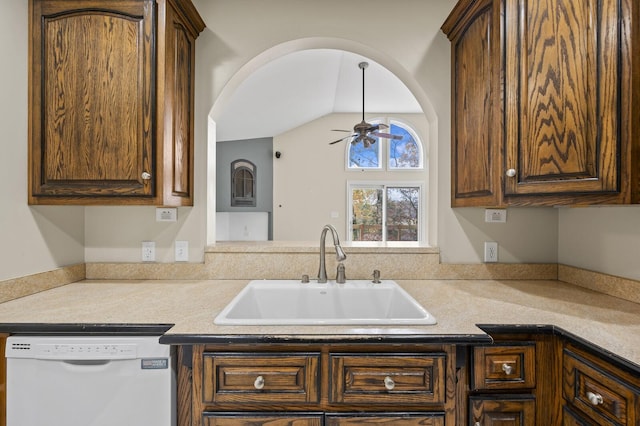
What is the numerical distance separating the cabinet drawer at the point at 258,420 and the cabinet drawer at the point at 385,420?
55 millimetres

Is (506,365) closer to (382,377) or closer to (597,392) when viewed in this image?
(597,392)

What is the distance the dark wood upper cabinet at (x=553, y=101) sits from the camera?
1.03m

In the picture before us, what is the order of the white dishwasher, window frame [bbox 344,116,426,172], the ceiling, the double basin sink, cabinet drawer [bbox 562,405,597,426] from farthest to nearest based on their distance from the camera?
window frame [bbox 344,116,426,172]
the ceiling
the double basin sink
the white dishwasher
cabinet drawer [bbox 562,405,597,426]

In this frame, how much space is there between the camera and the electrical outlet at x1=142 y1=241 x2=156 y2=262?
175 cm

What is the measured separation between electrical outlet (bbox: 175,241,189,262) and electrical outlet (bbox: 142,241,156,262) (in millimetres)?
123


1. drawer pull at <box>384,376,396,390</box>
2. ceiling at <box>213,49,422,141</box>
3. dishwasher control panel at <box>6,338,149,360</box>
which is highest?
ceiling at <box>213,49,422,141</box>

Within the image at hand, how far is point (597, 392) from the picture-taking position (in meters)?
0.93

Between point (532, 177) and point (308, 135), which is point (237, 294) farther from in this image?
point (308, 135)

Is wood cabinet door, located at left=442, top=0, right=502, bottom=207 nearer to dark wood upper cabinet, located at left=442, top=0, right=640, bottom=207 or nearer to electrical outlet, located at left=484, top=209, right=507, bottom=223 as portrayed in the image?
dark wood upper cabinet, located at left=442, top=0, right=640, bottom=207

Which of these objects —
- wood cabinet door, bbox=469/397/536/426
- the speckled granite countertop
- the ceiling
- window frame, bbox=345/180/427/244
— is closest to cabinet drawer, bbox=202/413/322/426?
the speckled granite countertop

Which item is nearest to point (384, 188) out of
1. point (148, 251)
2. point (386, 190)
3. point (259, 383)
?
point (386, 190)

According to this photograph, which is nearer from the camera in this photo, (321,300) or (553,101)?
(553,101)

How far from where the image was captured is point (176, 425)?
109 centimetres

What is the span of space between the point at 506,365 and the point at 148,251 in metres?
1.71
